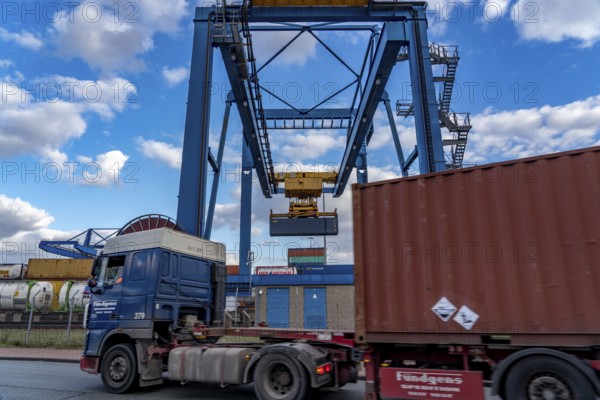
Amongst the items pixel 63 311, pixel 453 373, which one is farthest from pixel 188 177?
pixel 63 311

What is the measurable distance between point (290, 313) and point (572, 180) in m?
19.0

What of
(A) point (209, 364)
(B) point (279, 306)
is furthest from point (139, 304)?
(B) point (279, 306)

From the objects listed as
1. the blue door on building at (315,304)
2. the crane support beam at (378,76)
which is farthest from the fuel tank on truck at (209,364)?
the blue door on building at (315,304)

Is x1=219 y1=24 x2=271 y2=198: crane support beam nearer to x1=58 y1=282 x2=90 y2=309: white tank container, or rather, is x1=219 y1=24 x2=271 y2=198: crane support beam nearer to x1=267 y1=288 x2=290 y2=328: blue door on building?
x1=267 y1=288 x2=290 y2=328: blue door on building

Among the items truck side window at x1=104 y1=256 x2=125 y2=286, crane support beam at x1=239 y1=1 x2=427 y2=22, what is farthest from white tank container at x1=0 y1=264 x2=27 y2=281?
truck side window at x1=104 y1=256 x2=125 y2=286

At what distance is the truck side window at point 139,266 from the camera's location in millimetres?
8602

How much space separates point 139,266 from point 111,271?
2.81 feet

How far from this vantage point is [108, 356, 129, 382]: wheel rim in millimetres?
8211

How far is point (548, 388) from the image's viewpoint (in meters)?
4.98

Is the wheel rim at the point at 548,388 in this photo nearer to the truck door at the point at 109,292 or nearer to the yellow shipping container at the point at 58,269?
the truck door at the point at 109,292

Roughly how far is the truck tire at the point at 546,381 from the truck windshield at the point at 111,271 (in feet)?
24.6

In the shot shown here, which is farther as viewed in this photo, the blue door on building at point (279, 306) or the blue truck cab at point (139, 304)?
the blue door on building at point (279, 306)

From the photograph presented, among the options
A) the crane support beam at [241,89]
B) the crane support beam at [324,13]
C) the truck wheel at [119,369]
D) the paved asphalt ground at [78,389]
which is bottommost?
the paved asphalt ground at [78,389]

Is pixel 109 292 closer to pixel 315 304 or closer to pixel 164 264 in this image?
pixel 164 264
